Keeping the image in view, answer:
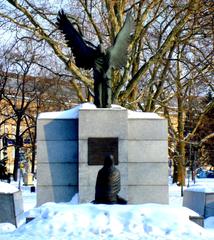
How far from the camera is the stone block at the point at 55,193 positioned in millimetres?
13992

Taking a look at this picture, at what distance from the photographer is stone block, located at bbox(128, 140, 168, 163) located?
14.0 metres

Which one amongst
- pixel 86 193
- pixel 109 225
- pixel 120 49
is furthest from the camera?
pixel 120 49

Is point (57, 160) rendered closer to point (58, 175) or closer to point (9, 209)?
point (58, 175)

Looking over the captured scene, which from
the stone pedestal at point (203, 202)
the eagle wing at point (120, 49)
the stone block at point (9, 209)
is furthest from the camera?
the eagle wing at point (120, 49)

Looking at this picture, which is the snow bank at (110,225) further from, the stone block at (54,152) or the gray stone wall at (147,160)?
the stone block at (54,152)

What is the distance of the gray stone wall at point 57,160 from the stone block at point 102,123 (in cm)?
57

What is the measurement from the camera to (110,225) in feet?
29.1

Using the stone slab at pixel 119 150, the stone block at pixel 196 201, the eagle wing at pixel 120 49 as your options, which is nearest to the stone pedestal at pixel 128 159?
the stone slab at pixel 119 150

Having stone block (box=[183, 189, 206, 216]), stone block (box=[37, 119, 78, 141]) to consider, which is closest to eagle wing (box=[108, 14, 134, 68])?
stone block (box=[37, 119, 78, 141])

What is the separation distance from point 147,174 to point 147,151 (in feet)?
1.92

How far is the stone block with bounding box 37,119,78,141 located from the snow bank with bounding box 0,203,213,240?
4634 millimetres

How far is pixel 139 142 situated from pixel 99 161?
1221mm

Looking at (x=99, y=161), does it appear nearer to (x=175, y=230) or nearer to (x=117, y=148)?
(x=117, y=148)

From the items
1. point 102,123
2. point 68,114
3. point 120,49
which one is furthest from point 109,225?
point 120,49
